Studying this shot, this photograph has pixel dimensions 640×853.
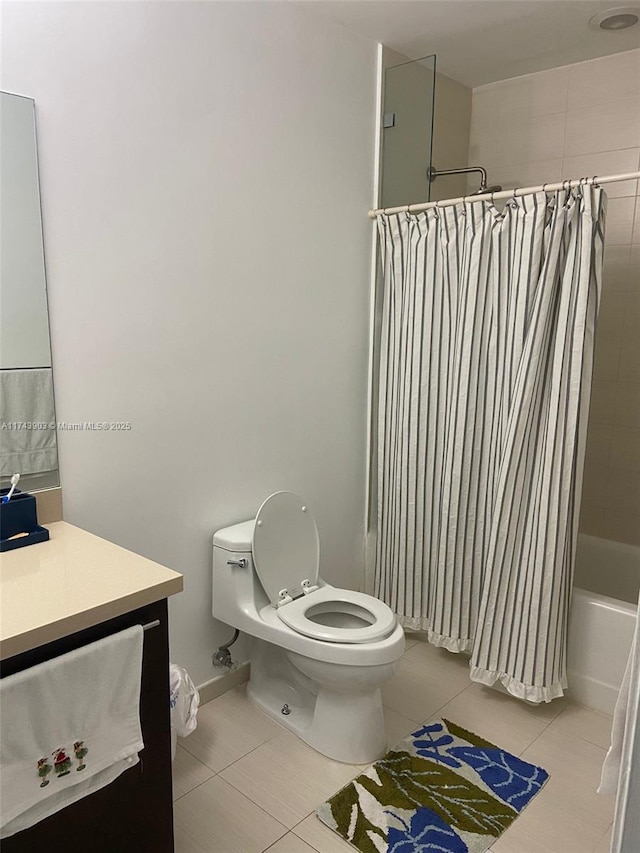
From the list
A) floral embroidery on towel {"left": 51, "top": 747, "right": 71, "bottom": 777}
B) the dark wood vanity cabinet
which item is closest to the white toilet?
the dark wood vanity cabinet

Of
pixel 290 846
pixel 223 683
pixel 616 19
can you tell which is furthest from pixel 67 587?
pixel 616 19

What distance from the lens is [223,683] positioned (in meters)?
2.39

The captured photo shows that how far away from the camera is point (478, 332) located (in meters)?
2.38

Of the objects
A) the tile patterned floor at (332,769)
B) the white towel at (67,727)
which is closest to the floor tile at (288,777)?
the tile patterned floor at (332,769)

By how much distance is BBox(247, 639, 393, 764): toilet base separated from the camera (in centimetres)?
200

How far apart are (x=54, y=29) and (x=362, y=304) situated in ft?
4.76

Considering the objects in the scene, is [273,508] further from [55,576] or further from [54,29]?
[54,29]

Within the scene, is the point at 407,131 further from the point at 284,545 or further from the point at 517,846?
the point at 517,846

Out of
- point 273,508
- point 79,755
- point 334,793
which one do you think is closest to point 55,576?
point 79,755

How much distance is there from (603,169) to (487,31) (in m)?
0.82

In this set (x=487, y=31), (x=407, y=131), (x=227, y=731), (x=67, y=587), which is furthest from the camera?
(x=407, y=131)

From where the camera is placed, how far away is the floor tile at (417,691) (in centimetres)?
236

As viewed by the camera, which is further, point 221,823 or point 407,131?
point 407,131

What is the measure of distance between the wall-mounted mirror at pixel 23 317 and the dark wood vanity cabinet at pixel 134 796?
61 cm
